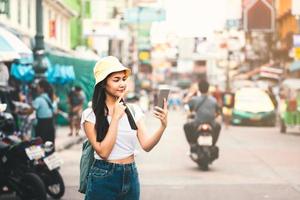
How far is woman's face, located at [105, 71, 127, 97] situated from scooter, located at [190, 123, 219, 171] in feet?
33.6

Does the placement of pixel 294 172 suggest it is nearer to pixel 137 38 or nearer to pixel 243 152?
pixel 243 152

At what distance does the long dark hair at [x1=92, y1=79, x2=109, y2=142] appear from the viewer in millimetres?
6129

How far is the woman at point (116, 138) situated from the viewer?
20.0ft

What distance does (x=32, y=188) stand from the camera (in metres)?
11.2

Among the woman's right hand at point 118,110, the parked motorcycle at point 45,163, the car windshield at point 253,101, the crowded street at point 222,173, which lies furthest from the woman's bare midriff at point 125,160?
the car windshield at point 253,101

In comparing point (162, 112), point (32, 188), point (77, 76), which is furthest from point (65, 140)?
point (162, 112)

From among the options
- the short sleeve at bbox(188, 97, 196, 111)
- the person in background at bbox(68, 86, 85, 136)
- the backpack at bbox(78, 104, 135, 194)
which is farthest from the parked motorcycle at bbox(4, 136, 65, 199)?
the person in background at bbox(68, 86, 85, 136)

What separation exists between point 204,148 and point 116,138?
411 inches

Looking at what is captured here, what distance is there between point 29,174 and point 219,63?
67.3 meters

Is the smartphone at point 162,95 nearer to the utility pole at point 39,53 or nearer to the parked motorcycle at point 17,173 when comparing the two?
the parked motorcycle at point 17,173

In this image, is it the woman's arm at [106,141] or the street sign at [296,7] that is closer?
the woman's arm at [106,141]

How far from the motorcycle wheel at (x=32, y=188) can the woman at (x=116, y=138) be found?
5066 mm

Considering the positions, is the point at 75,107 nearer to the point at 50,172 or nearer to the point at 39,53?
the point at 39,53

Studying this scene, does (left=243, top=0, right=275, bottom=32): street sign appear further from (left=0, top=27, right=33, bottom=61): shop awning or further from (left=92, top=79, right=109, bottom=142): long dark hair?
(left=92, top=79, right=109, bottom=142): long dark hair
